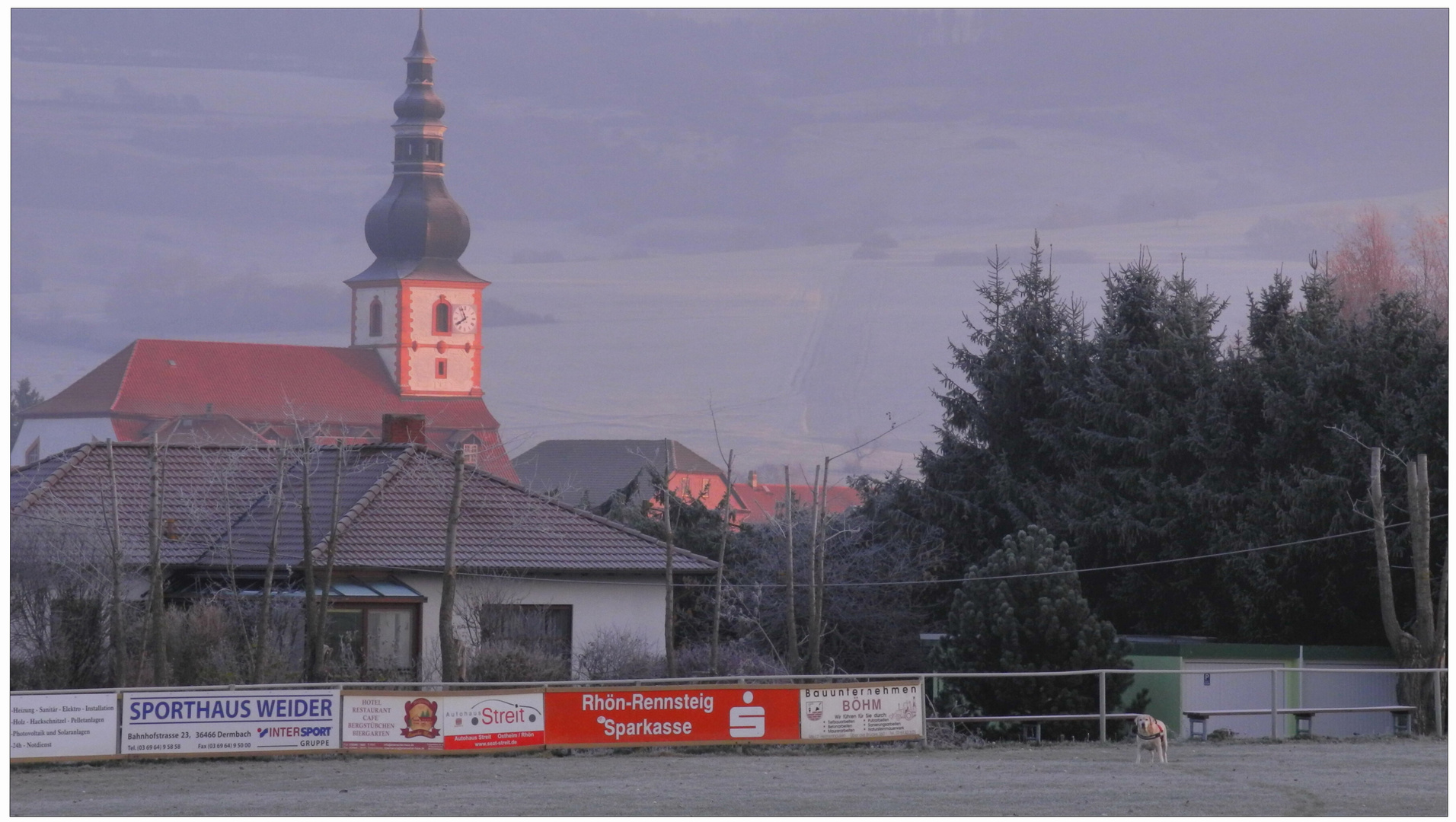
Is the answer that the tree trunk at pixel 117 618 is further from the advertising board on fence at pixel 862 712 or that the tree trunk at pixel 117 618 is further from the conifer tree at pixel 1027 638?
the conifer tree at pixel 1027 638

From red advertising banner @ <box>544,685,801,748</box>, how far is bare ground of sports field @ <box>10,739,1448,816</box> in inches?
8.1

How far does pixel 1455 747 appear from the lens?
14859 mm

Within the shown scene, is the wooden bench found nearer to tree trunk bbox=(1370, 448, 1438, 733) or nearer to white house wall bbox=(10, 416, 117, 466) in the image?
tree trunk bbox=(1370, 448, 1438, 733)

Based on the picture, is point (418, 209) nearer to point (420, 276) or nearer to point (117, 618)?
point (420, 276)

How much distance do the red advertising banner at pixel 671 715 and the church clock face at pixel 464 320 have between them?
133 metres

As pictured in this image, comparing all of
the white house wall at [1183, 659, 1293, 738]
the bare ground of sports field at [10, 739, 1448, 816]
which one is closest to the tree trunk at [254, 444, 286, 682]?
the bare ground of sports field at [10, 739, 1448, 816]

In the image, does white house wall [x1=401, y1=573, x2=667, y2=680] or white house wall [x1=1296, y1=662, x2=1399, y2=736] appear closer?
white house wall [x1=401, y1=573, x2=667, y2=680]

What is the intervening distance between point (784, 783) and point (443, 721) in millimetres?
5378

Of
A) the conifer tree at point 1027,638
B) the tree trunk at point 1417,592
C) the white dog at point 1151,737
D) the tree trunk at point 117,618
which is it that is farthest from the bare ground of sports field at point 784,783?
the tree trunk at point 1417,592

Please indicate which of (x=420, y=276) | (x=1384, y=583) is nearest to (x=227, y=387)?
(x=420, y=276)

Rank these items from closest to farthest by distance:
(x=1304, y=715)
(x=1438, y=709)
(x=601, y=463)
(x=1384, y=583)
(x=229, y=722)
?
(x=229, y=722)
(x=1304, y=715)
(x=1438, y=709)
(x=1384, y=583)
(x=601, y=463)

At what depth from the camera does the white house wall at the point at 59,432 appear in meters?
140

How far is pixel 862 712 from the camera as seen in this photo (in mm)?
23547

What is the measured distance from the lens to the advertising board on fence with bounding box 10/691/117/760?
2098 centimetres
